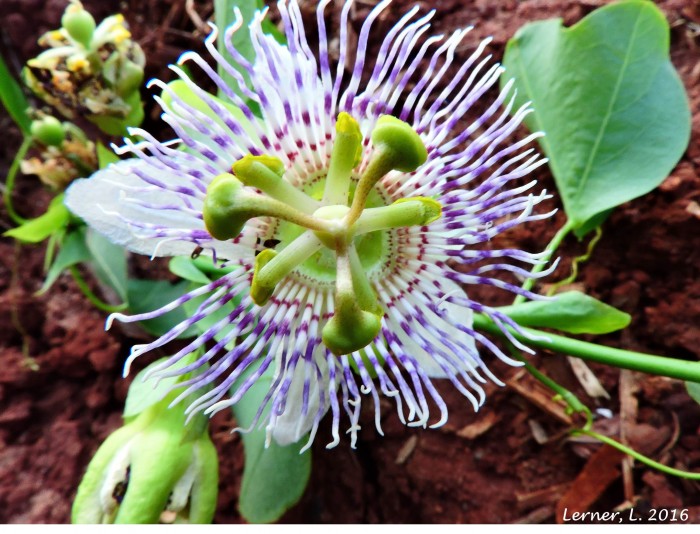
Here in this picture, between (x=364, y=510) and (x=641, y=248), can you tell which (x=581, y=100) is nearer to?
(x=641, y=248)

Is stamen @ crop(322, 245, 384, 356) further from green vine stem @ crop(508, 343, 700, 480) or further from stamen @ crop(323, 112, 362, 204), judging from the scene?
green vine stem @ crop(508, 343, 700, 480)

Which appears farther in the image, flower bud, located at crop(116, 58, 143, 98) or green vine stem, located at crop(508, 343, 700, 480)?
flower bud, located at crop(116, 58, 143, 98)

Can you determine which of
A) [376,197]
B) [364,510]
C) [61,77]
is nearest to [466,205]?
[376,197]

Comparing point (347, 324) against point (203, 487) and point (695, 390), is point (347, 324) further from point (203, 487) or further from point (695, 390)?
point (695, 390)

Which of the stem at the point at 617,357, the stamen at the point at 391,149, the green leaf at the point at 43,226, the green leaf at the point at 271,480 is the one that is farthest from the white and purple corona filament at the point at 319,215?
the green leaf at the point at 43,226

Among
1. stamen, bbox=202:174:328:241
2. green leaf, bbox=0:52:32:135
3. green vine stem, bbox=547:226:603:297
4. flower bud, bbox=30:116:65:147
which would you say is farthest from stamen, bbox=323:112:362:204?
green leaf, bbox=0:52:32:135

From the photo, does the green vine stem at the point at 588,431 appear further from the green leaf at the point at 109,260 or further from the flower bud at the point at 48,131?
the flower bud at the point at 48,131

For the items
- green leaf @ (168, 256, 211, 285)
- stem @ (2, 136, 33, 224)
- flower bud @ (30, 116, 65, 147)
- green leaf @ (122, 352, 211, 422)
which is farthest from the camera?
stem @ (2, 136, 33, 224)

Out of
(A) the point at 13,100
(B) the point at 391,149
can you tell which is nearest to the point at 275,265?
(B) the point at 391,149
